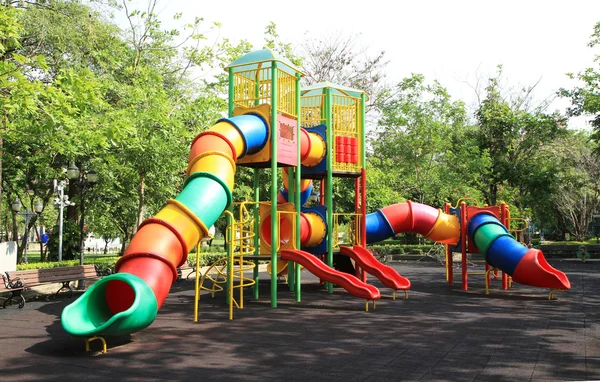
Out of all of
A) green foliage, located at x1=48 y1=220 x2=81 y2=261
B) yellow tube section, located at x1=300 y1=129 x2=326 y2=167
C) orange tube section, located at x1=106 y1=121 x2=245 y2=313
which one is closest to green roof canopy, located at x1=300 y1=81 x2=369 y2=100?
yellow tube section, located at x1=300 y1=129 x2=326 y2=167

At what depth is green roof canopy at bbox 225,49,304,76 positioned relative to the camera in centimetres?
→ 1248

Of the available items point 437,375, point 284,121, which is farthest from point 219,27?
point 437,375

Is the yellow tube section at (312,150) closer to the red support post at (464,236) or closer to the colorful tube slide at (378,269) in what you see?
the colorful tube slide at (378,269)

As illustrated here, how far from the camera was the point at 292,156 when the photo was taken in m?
13.0

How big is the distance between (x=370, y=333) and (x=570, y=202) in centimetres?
3846

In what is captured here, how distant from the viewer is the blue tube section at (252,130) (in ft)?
37.3

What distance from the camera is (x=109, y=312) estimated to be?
809 centimetres

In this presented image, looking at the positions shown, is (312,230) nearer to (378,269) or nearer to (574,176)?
(378,269)

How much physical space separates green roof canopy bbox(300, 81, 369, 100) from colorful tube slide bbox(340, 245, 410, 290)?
4.76 meters

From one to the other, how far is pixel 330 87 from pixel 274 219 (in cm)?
507

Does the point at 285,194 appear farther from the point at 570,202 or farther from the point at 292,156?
the point at 570,202

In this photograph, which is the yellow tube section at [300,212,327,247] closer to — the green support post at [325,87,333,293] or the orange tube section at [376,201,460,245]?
the green support post at [325,87,333,293]

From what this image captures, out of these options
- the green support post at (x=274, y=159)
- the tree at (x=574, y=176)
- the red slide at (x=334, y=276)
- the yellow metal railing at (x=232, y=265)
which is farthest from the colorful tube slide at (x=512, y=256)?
the tree at (x=574, y=176)

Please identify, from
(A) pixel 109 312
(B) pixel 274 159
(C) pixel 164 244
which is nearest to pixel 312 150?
(B) pixel 274 159
